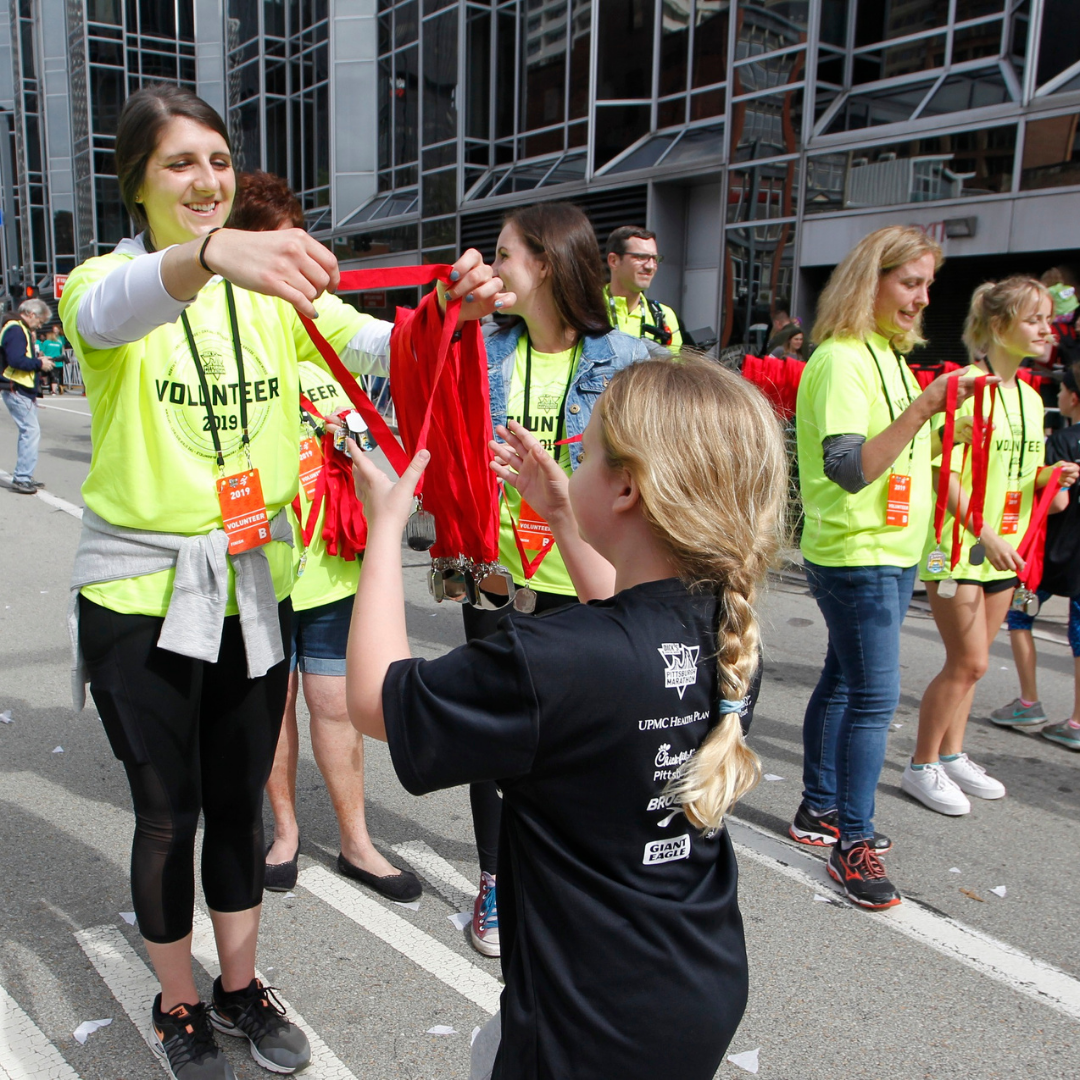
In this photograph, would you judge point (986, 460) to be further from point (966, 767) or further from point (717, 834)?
point (717, 834)

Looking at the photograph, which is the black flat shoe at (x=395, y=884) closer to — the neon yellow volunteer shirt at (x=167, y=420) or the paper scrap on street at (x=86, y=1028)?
the paper scrap on street at (x=86, y=1028)

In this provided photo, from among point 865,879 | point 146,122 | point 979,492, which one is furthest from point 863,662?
point 146,122

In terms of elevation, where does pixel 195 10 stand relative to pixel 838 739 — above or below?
above

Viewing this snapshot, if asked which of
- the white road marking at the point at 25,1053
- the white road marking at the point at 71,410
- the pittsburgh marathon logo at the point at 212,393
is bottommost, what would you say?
the white road marking at the point at 25,1053

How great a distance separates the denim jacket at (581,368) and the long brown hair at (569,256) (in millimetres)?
A: 65

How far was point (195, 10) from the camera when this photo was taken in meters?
34.0

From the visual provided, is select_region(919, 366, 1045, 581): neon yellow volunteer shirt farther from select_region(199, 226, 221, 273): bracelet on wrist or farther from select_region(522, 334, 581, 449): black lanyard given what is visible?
select_region(199, 226, 221, 273): bracelet on wrist

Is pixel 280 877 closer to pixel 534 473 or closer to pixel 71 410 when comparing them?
pixel 534 473

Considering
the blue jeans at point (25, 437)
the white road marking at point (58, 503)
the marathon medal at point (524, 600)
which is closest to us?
the marathon medal at point (524, 600)

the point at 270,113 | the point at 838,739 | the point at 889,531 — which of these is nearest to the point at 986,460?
the point at 889,531

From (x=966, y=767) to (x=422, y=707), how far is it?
11.5 ft

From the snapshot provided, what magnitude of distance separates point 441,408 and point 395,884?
5.75 feet

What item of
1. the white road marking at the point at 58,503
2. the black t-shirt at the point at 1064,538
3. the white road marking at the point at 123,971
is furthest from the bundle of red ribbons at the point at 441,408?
the white road marking at the point at 58,503

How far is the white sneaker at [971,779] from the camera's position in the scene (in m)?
4.08
